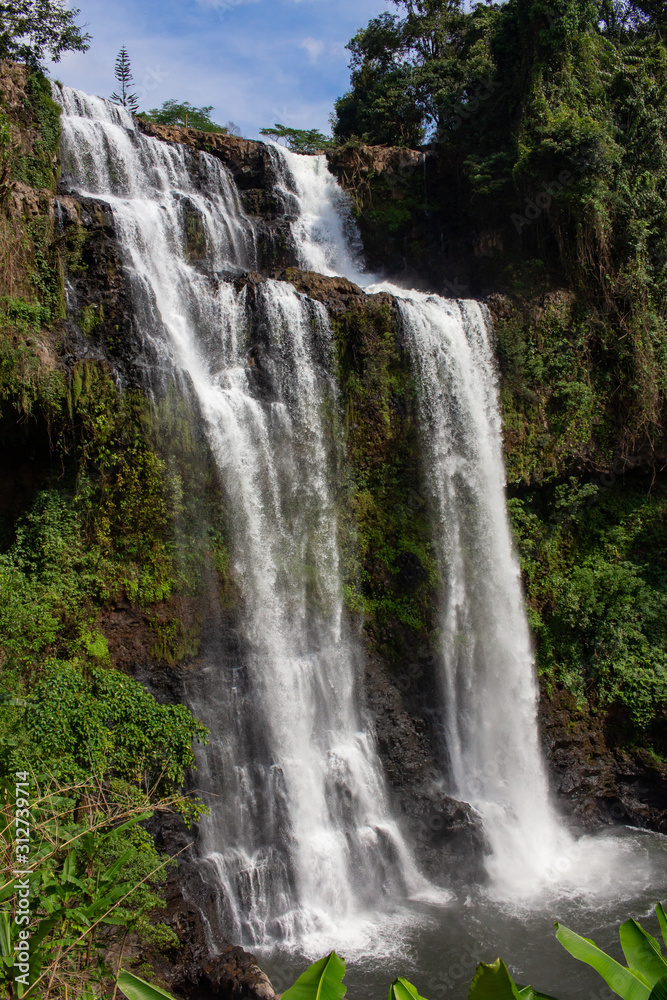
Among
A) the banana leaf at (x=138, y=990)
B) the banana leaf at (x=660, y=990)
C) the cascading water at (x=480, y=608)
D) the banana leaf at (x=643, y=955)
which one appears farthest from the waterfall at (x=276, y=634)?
the banana leaf at (x=660, y=990)

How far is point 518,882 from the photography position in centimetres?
1077

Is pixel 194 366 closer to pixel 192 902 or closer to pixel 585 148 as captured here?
pixel 192 902

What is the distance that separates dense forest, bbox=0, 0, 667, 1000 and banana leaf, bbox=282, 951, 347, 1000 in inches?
60.1

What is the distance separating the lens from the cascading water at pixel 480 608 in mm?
12008

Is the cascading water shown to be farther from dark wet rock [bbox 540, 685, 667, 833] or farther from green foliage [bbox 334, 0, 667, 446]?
green foliage [bbox 334, 0, 667, 446]

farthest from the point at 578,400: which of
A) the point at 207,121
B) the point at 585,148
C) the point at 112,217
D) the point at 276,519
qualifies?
the point at 207,121

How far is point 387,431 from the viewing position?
13609 mm

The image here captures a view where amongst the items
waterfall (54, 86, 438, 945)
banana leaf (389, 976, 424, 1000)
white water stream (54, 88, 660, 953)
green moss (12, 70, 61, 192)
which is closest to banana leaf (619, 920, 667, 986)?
banana leaf (389, 976, 424, 1000)

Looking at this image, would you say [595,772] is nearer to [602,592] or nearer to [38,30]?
[602,592]

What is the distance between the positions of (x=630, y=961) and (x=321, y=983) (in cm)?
133

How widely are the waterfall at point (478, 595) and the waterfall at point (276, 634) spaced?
1926 millimetres

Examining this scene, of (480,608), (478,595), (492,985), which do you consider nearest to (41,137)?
(478,595)

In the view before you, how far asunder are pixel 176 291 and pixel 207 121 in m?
22.6

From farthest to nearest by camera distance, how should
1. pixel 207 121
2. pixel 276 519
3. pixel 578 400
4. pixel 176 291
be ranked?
1. pixel 207 121
2. pixel 578 400
3. pixel 176 291
4. pixel 276 519
